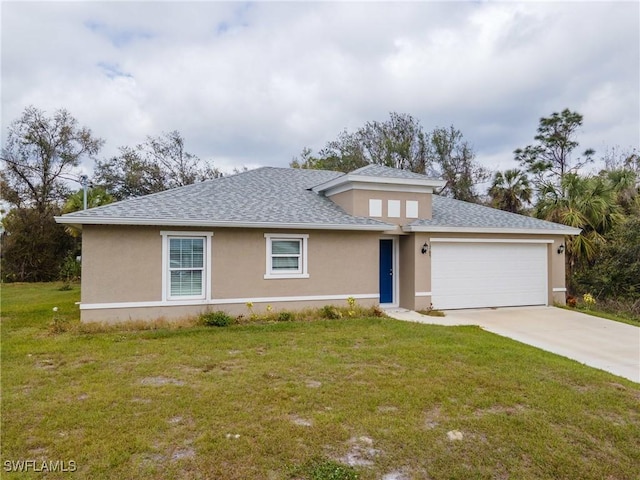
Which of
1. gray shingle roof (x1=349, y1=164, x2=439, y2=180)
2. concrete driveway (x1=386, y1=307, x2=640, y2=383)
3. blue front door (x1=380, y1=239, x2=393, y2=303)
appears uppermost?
gray shingle roof (x1=349, y1=164, x2=439, y2=180)

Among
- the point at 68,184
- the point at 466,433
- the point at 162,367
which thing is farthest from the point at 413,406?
the point at 68,184

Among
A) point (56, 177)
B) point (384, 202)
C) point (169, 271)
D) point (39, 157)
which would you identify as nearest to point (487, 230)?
point (384, 202)

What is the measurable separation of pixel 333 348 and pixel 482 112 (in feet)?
62.8

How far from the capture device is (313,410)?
5.03 meters

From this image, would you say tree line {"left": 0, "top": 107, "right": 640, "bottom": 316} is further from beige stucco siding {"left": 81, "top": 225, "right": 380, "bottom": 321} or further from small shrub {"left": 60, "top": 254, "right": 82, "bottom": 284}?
beige stucco siding {"left": 81, "top": 225, "right": 380, "bottom": 321}

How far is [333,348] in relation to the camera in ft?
26.8

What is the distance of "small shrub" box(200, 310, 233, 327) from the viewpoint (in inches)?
404


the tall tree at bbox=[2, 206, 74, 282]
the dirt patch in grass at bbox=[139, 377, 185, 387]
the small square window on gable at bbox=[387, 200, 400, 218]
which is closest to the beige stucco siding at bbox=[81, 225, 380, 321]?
the small square window on gable at bbox=[387, 200, 400, 218]

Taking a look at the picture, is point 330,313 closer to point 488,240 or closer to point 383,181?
point 383,181

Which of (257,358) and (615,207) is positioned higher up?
(615,207)

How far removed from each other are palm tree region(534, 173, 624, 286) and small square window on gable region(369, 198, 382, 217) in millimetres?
8124

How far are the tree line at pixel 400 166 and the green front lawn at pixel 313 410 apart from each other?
10.3 m

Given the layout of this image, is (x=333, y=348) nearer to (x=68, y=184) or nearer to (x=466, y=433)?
(x=466, y=433)

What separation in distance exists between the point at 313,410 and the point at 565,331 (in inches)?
328
